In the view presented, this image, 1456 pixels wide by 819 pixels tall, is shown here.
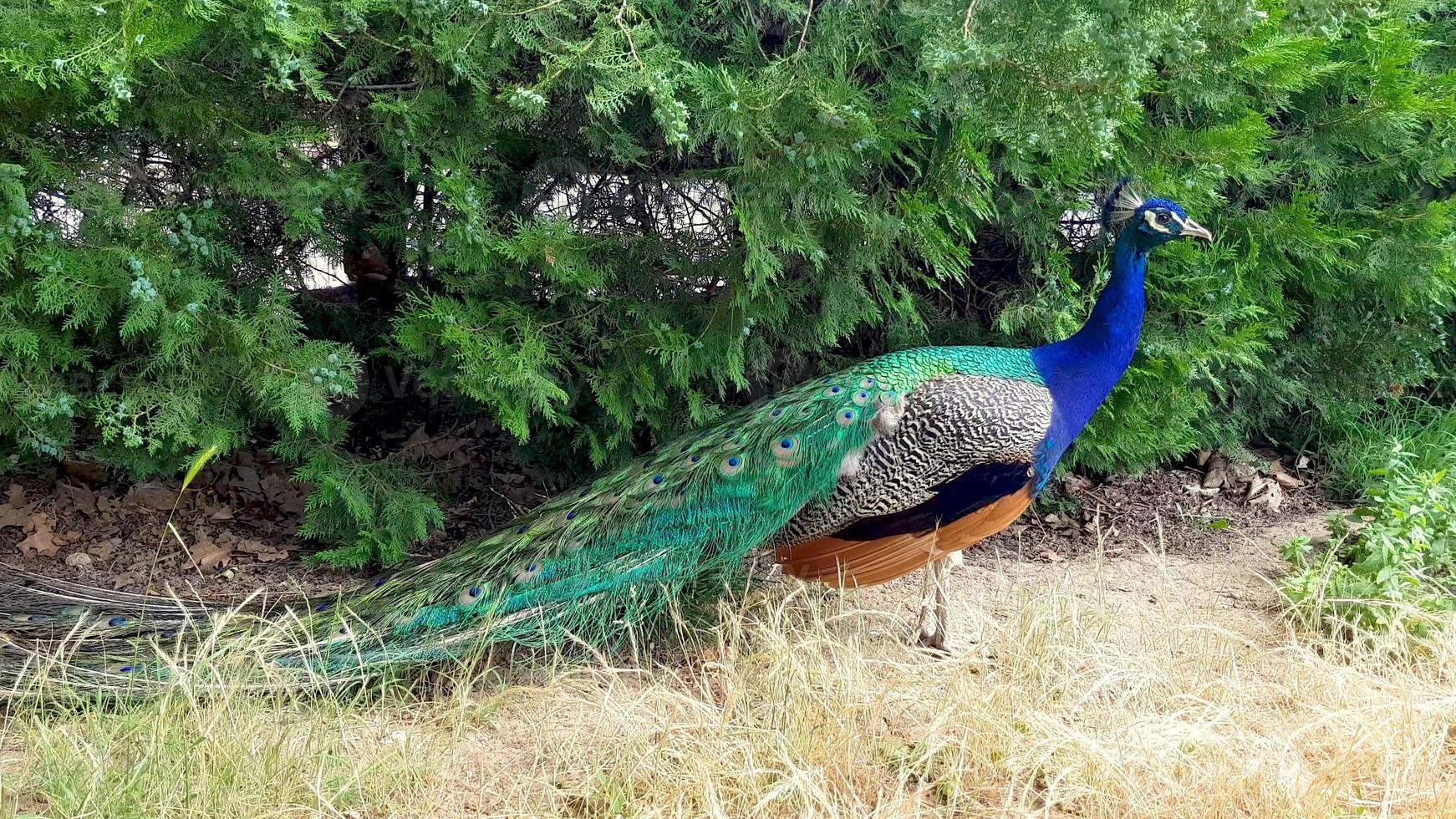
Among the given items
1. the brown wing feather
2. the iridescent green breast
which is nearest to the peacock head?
the iridescent green breast

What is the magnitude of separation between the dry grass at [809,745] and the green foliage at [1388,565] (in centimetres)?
33

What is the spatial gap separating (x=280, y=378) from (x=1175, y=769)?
2.65 metres

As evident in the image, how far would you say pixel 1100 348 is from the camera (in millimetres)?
3352

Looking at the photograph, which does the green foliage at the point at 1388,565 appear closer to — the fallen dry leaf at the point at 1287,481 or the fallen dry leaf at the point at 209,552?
the fallen dry leaf at the point at 1287,481

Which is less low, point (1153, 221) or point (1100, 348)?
point (1153, 221)

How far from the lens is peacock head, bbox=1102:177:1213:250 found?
3279mm

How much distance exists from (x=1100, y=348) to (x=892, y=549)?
885mm

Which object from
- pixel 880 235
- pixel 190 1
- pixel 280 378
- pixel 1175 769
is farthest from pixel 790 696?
pixel 190 1

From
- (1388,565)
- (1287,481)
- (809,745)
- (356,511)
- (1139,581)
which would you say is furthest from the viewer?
(1287,481)

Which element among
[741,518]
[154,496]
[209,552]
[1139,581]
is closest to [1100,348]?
[1139,581]

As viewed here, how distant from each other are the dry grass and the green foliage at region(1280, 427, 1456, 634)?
13.1 inches

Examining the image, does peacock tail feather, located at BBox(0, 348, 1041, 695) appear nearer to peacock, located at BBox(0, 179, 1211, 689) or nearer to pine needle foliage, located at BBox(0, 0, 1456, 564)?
peacock, located at BBox(0, 179, 1211, 689)

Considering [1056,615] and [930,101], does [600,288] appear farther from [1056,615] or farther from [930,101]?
[1056,615]

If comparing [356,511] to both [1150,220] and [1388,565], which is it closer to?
[1150,220]
